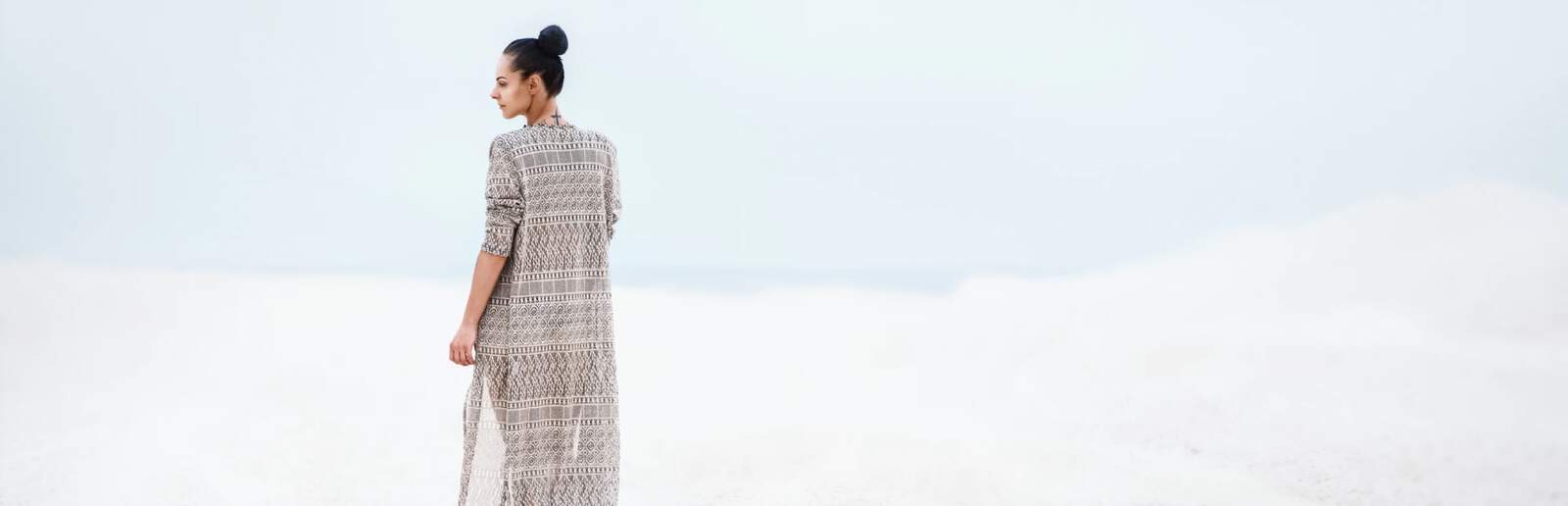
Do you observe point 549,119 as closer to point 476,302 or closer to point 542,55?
point 542,55

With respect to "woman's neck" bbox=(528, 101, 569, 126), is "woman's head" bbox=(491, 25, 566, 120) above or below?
above

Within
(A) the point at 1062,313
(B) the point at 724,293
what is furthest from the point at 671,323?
(A) the point at 1062,313

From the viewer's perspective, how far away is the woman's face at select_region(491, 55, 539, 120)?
2195mm

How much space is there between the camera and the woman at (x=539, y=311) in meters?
2.20

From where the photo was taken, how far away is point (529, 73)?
2.20 meters

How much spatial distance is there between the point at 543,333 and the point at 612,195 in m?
0.23

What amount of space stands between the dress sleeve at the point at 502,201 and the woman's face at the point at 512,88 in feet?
0.18

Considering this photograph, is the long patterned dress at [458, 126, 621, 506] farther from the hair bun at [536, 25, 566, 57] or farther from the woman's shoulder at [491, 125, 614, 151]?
the hair bun at [536, 25, 566, 57]

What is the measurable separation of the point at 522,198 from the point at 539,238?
6 centimetres

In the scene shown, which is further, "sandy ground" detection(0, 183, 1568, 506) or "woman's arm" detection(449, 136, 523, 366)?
"sandy ground" detection(0, 183, 1568, 506)

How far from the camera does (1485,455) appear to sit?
385 cm

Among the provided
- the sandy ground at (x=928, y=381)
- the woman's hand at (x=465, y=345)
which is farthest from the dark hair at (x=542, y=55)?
the sandy ground at (x=928, y=381)

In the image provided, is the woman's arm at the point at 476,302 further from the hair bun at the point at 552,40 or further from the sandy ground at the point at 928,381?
the sandy ground at the point at 928,381

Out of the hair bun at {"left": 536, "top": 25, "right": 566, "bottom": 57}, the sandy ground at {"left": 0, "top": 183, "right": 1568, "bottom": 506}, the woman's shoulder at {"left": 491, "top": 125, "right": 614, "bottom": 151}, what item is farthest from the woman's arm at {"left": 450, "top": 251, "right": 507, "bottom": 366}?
the sandy ground at {"left": 0, "top": 183, "right": 1568, "bottom": 506}
